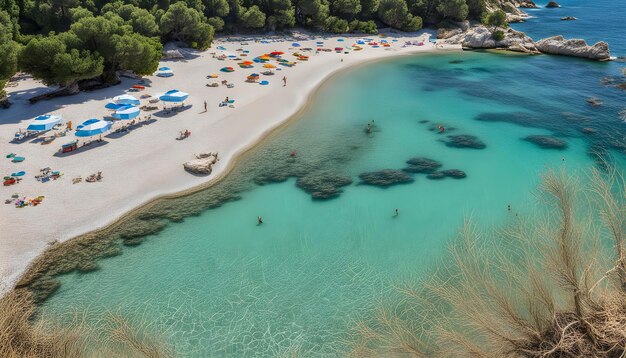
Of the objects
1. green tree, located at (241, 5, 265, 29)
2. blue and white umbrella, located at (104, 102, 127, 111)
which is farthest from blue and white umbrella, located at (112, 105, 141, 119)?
green tree, located at (241, 5, 265, 29)

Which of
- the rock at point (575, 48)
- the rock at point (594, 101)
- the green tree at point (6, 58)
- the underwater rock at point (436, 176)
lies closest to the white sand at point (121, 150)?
the green tree at point (6, 58)

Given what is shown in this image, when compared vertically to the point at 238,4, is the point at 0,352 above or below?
below

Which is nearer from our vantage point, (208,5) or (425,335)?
(425,335)

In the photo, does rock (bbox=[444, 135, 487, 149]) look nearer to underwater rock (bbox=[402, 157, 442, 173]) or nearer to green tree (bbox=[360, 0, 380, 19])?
underwater rock (bbox=[402, 157, 442, 173])

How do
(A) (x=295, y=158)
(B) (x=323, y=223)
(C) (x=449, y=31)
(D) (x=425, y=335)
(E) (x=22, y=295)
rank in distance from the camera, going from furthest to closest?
1. (C) (x=449, y=31)
2. (A) (x=295, y=158)
3. (B) (x=323, y=223)
4. (E) (x=22, y=295)
5. (D) (x=425, y=335)

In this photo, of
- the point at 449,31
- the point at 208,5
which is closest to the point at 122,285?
the point at 208,5

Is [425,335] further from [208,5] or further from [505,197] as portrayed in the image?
[208,5]
